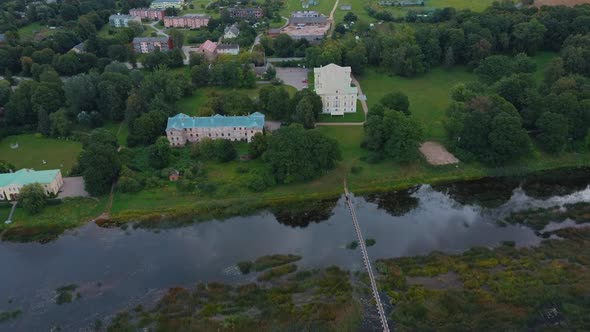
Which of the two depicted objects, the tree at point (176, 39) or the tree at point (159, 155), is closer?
the tree at point (159, 155)

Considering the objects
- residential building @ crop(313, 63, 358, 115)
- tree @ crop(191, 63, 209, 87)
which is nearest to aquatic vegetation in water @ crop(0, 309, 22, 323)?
residential building @ crop(313, 63, 358, 115)

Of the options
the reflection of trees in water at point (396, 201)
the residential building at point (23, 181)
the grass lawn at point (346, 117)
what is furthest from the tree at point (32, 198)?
the grass lawn at point (346, 117)

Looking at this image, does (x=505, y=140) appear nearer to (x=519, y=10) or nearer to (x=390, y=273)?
(x=390, y=273)

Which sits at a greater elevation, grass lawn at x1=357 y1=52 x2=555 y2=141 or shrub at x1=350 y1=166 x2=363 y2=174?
grass lawn at x1=357 y1=52 x2=555 y2=141

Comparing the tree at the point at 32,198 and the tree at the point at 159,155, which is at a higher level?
the tree at the point at 159,155

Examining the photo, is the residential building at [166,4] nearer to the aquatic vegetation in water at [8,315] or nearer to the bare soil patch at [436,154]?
the bare soil patch at [436,154]

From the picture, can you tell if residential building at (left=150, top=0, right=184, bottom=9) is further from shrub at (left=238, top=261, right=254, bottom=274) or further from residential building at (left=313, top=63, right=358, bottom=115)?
shrub at (left=238, top=261, right=254, bottom=274)

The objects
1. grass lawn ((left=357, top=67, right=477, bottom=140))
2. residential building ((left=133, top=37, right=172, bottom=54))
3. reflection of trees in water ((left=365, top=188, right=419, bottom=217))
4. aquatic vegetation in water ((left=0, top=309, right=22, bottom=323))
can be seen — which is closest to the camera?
aquatic vegetation in water ((left=0, top=309, right=22, bottom=323))
